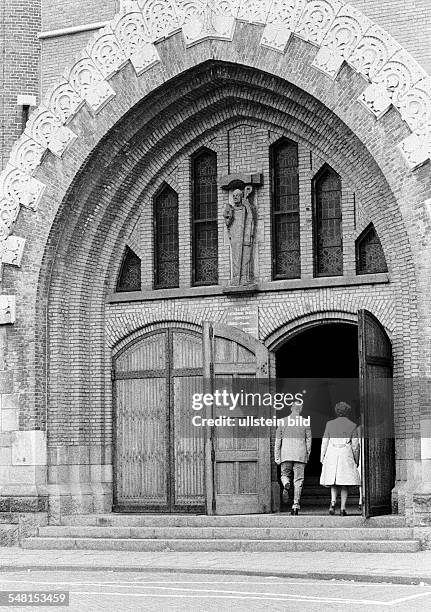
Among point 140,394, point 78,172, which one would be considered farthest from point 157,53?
point 140,394

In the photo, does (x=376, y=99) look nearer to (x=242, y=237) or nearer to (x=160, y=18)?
(x=242, y=237)

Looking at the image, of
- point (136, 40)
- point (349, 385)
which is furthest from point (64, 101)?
point (349, 385)

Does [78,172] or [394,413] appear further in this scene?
[78,172]

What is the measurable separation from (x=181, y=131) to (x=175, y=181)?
2.60 ft

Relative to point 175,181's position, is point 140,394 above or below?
below

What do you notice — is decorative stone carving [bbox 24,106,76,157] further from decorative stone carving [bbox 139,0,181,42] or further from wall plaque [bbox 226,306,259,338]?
wall plaque [bbox 226,306,259,338]

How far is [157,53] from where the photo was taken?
20.9 m

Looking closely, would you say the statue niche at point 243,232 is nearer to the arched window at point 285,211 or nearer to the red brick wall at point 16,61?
the arched window at point 285,211

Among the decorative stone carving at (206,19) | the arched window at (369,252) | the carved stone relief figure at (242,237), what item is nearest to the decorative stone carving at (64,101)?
the decorative stone carving at (206,19)

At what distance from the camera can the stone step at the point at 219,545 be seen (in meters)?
18.1

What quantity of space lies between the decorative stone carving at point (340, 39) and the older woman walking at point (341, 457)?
15.8 ft

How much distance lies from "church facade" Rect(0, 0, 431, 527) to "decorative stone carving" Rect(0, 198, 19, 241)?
3 centimetres

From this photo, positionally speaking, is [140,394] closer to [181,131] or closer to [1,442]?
[1,442]

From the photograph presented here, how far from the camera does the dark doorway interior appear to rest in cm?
2556
